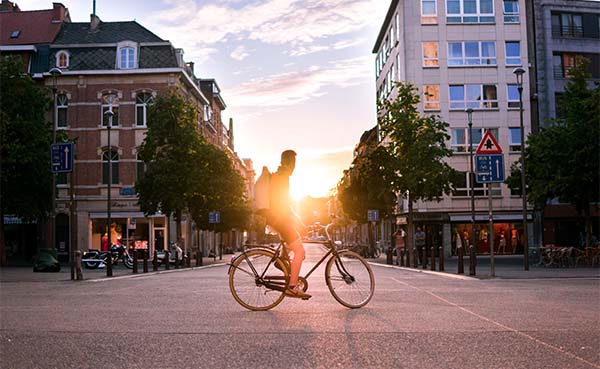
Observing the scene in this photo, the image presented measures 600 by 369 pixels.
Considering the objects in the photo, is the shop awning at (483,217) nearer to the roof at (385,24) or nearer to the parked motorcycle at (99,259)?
the roof at (385,24)

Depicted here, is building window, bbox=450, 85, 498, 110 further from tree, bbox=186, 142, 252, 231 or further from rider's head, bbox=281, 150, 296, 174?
rider's head, bbox=281, 150, 296, 174

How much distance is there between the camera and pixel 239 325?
25.3 feet

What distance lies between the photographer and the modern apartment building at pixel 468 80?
52.9 m

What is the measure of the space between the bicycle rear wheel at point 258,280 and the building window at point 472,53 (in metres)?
46.9

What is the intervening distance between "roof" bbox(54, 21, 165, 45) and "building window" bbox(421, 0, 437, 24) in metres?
19.4

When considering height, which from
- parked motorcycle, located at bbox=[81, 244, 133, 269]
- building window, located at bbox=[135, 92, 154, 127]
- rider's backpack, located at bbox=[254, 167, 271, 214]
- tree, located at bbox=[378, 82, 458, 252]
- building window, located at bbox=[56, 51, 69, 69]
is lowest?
parked motorcycle, located at bbox=[81, 244, 133, 269]

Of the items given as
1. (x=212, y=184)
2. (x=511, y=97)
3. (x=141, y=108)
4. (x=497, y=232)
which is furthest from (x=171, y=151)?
(x=511, y=97)

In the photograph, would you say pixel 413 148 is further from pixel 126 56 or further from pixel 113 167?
pixel 126 56

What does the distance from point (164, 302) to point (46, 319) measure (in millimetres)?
2471

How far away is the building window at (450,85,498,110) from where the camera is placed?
5353 cm

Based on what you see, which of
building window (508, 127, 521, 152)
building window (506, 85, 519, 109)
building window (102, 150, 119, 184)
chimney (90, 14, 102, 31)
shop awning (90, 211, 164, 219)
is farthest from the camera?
chimney (90, 14, 102, 31)

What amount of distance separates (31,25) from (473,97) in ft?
111

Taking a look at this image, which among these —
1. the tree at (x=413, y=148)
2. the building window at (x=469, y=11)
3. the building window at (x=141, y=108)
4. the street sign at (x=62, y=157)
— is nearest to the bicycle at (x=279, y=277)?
the street sign at (x=62, y=157)

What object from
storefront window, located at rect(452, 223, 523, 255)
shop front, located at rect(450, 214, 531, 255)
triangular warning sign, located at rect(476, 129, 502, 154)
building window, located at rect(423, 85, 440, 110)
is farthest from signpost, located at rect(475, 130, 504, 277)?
building window, located at rect(423, 85, 440, 110)
